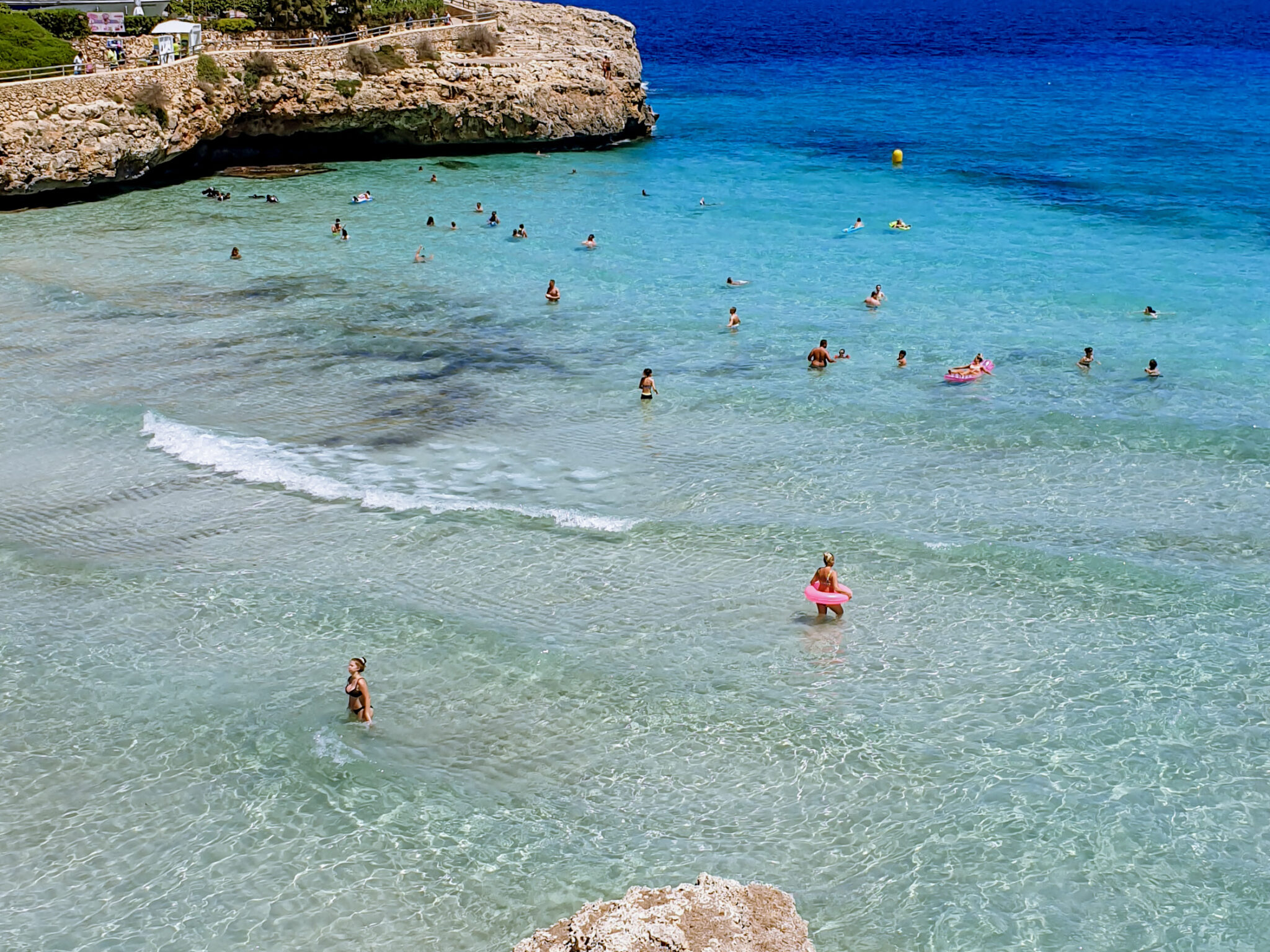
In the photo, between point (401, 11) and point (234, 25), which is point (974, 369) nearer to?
point (234, 25)

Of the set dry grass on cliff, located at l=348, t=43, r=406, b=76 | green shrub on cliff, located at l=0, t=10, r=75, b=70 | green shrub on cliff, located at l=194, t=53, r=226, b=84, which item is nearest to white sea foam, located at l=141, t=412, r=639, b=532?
green shrub on cliff, located at l=0, t=10, r=75, b=70

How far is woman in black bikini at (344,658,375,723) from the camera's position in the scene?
1666 cm

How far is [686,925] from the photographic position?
9.64 m

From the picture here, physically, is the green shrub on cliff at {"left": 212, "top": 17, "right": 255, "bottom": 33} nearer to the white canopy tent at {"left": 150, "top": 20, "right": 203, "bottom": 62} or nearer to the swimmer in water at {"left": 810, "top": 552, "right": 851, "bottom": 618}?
the white canopy tent at {"left": 150, "top": 20, "right": 203, "bottom": 62}

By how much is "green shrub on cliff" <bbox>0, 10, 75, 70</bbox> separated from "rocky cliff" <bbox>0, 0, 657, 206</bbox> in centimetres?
191

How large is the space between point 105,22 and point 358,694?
156 feet

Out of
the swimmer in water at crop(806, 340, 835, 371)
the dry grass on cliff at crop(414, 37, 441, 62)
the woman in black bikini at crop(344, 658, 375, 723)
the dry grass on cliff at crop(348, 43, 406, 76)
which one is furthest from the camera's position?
the dry grass on cliff at crop(414, 37, 441, 62)

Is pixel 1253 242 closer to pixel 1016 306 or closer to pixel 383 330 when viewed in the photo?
pixel 1016 306

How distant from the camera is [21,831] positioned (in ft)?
48.6

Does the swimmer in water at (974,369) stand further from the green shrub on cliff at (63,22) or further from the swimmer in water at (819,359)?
the green shrub on cliff at (63,22)

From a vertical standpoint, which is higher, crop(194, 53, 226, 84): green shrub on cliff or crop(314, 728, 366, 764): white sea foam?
crop(194, 53, 226, 84): green shrub on cliff

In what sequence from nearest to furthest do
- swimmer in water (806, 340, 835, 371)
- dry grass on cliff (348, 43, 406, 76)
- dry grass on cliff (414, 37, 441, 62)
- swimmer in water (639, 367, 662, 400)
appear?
swimmer in water (639, 367, 662, 400), swimmer in water (806, 340, 835, 371), dry grass on cliff (348, 43, 406, 76), dry grass on cliff (414, 37, 441, 62)

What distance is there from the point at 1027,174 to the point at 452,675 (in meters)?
47.9

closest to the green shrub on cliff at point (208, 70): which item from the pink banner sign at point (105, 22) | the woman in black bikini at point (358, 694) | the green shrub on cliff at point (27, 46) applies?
the pink banner sign at point (105, 22)
